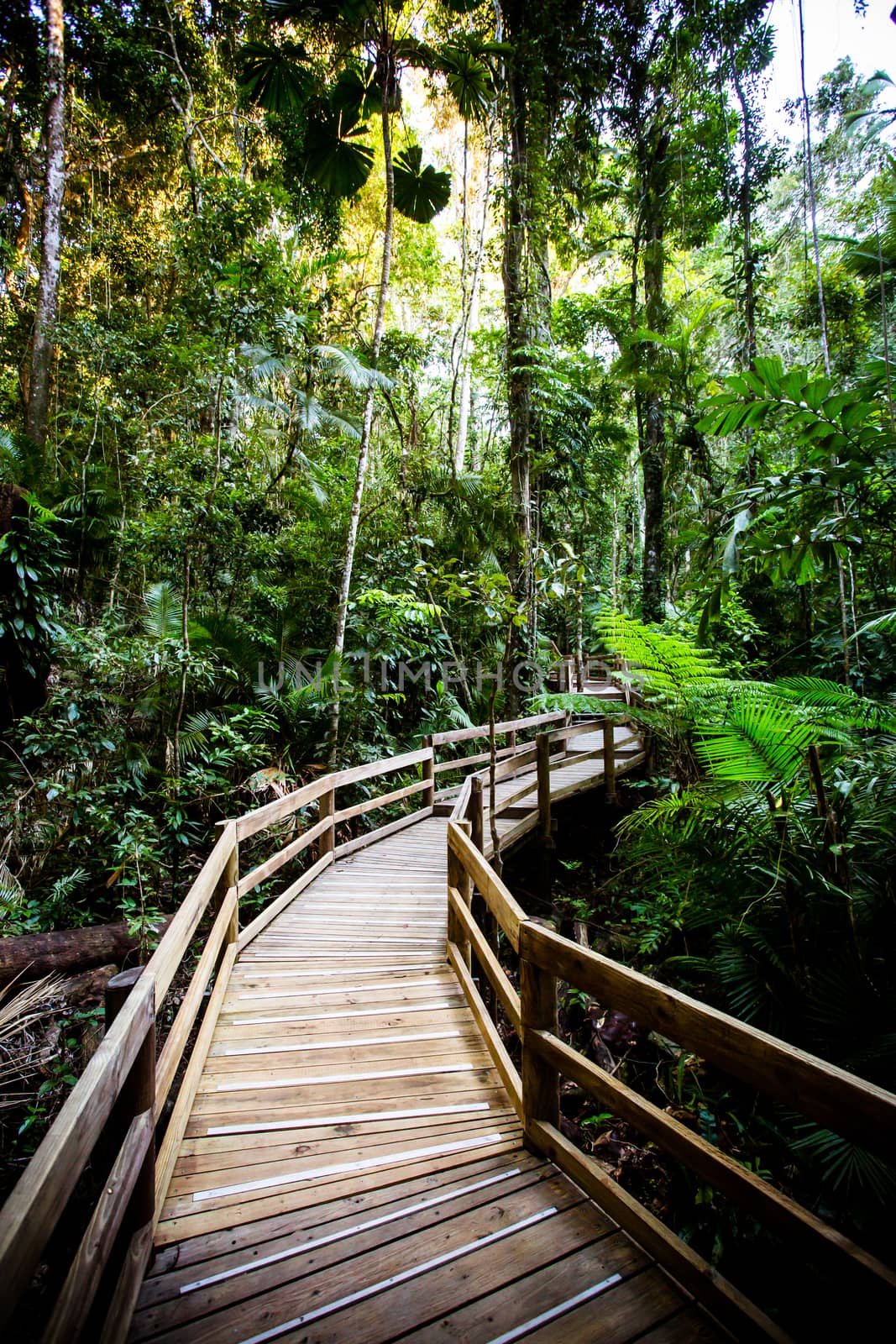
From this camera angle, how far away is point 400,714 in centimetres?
904

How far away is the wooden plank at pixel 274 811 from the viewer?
3.65 m

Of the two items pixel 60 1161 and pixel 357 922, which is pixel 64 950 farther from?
pixel 60 1161

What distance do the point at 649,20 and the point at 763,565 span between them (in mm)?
11962

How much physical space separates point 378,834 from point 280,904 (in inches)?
71.3

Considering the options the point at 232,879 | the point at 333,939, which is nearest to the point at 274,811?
the point at 232,879

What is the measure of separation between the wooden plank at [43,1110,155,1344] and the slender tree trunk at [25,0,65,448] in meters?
8.87

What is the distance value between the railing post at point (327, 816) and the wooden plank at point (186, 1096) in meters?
1.82

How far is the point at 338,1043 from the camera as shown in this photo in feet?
9.59

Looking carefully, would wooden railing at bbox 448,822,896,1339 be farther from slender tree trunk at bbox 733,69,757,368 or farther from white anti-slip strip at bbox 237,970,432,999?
slender tree trunk at bbox 733,69,757,368

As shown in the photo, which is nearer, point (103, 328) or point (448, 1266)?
point (448, 1266)

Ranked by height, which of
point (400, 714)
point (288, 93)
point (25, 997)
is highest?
point (288, 93)

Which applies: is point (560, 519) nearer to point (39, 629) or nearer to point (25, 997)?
point (39, 629)

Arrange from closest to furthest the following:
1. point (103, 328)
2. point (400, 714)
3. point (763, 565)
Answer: point (763, 565) → point (103, 328) → point (400, 714)

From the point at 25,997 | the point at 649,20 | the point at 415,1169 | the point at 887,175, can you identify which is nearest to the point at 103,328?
the point at 25,997
